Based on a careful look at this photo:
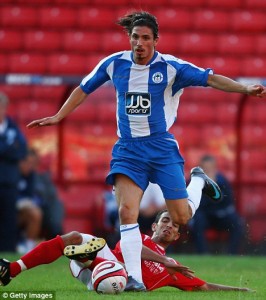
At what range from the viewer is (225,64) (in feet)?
52.0

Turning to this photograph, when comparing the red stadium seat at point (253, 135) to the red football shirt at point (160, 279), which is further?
the red stadium seat at point (253, 135)

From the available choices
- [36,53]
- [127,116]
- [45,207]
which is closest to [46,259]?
[127,116]

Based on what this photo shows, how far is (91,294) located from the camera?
718cm

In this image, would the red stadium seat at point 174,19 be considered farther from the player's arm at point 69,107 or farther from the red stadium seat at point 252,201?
the player's arm at point 69,107

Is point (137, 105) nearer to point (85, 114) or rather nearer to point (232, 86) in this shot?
point (232, 86)

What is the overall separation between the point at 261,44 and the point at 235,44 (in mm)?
422

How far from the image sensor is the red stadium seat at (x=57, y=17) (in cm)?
1622

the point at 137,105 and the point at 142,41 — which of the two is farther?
the point at 137,105

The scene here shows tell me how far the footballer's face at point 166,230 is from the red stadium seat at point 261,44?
888 centimetres

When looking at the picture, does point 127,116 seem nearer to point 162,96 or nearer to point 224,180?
point 162,96

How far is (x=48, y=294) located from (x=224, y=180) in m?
5.75

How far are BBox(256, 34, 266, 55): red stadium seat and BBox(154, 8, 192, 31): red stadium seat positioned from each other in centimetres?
109

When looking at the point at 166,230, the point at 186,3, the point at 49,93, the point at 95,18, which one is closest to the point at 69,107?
the point at 166,230

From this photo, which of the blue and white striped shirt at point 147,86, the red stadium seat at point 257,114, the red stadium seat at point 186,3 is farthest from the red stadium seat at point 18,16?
the blue and white striped shirt at point 147,86
